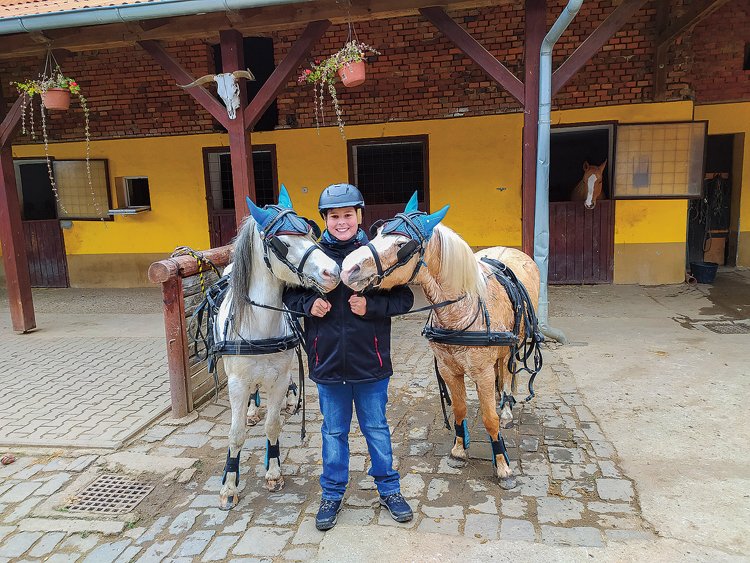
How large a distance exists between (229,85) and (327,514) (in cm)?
471

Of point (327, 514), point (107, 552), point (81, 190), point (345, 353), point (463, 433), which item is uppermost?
point (81, 190)

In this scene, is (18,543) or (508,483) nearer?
(18,543)

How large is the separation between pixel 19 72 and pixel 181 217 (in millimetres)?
4062

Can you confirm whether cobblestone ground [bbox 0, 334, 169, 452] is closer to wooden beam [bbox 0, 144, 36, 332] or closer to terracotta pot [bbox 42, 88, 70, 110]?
wooden beam [bbox 0, 144, 36, 332]

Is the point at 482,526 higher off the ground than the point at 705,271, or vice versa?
the point at 705,271

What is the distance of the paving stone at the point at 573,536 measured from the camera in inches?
99.9

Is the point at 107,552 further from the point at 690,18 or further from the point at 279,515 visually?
the point at 690,18

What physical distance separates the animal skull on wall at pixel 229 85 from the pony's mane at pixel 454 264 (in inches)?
153

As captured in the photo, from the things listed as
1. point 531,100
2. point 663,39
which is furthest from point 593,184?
point 531,100

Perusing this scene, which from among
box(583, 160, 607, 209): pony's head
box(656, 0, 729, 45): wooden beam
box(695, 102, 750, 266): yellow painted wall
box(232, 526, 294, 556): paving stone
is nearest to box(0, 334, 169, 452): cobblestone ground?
Result: box(232, 526, 294, 556): paving stone

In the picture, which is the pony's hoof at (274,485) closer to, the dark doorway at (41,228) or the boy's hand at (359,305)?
the boy's hand at (359,305)

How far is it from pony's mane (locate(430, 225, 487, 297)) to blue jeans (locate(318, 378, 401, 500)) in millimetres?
650

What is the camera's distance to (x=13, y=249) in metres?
7.04

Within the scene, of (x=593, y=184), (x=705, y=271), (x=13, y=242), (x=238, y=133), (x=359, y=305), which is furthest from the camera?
(x=705, y=271)
